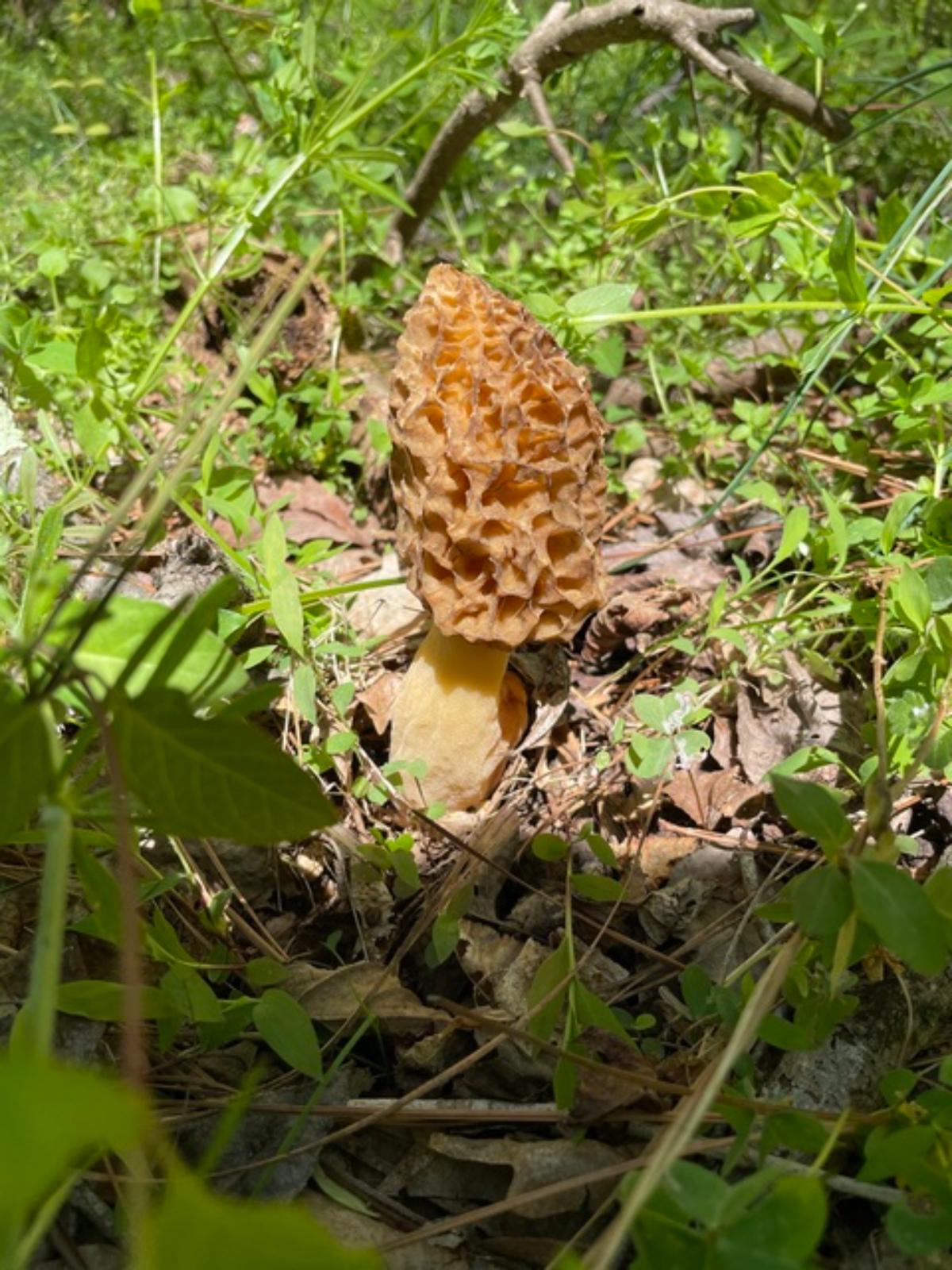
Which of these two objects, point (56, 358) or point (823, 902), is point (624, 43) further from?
point (823, 902)

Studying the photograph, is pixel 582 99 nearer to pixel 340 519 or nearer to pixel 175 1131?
pixel 340 519

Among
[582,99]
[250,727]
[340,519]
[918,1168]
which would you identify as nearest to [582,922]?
[918,1168]

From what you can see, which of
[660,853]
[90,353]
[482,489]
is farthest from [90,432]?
[660,853]

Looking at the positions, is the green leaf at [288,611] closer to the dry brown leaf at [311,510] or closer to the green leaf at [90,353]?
the green leaf at [90,353]

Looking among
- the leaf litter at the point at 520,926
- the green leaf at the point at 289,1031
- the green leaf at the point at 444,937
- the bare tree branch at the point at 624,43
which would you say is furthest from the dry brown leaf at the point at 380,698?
the bare tree branch at the point at 624,43

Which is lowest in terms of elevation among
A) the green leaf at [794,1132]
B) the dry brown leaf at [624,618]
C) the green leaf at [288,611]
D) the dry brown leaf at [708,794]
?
the dry brown leaf at [708,794]

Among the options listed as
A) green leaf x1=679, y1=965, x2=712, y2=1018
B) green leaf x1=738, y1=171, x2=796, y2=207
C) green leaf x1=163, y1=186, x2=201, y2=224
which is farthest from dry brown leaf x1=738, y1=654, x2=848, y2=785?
green leaf x1=163, y1=186, x2=201, y2=224

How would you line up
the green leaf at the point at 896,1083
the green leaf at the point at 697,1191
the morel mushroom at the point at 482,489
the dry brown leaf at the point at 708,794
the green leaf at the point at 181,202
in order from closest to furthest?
the green leaf at the point at 697,1191
the green leaf at the point at 896,1083
the morel mushroom at the point at 482,489
the dry brown leaf at the point at 708,794
the green leaf at the point at 181,202
